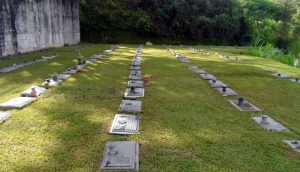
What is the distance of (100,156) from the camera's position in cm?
281

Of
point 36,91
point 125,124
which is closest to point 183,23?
point 36,91

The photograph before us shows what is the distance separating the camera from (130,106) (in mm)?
4309

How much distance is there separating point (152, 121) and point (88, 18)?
16.6 m

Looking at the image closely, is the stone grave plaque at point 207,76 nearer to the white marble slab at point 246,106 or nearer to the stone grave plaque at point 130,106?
the white marble slab at point 246,106

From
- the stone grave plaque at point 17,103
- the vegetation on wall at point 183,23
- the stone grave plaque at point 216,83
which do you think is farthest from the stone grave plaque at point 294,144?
the vegetation on wall at point 183,23

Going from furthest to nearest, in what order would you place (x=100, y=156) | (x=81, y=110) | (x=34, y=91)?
(x=34, y=91) → (x=81, y=110) → (x=100, y=156)

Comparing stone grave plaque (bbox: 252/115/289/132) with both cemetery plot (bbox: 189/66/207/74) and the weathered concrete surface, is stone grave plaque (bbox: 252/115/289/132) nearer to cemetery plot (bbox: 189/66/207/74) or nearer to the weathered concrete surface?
cemetery plot (bbox: 189/66/207/74)

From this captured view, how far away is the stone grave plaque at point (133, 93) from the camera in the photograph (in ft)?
16.0

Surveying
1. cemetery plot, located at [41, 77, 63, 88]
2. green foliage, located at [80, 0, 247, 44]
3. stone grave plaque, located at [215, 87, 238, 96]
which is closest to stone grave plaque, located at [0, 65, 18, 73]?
cemetery plot, located at [41, 77, 63, 88]

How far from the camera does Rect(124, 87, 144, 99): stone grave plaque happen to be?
4.88 meters

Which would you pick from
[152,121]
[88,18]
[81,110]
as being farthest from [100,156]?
[88,18]

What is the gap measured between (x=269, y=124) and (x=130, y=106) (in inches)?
69.2

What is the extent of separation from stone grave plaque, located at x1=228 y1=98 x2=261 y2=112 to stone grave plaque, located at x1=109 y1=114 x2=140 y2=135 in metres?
1.55

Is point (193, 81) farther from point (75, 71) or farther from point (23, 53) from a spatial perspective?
point (23, 53)
